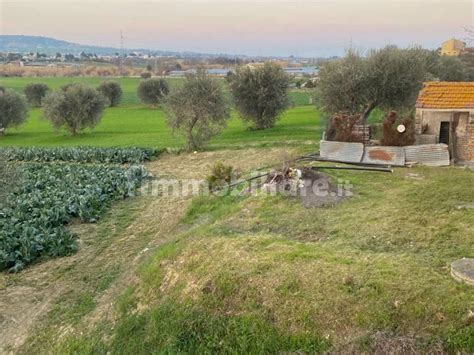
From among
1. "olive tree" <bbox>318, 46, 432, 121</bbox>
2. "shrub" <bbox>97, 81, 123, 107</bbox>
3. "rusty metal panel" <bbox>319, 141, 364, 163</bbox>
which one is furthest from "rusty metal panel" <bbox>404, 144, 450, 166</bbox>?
"shrub" <bbox>97, 81, 123, 107</bbox>

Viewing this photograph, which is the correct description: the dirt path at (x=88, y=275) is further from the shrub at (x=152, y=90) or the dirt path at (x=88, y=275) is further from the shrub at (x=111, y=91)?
the shrub at (x=111, y=91)

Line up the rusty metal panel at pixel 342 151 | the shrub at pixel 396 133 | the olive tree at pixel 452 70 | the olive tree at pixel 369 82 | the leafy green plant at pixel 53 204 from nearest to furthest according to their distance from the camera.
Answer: the leafy green plant at pixel 53 204, the shrub at pixel 396 133, the rusty metal panel at pixel 342 151, the olive tree at pixel 369 82, the olive tree at pixel 452 70

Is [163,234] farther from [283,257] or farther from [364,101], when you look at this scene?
[364,101]

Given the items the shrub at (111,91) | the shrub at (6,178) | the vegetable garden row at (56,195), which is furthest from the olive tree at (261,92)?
the shrub at (111,91)

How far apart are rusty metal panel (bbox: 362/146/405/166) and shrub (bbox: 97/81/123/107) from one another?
5264 cm

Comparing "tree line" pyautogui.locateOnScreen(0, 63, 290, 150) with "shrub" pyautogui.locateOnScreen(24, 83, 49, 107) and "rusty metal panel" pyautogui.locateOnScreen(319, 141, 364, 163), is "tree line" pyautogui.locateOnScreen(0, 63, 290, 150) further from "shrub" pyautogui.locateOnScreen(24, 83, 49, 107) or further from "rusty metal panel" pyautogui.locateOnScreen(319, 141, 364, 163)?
"shrub" pyautogui.locateOnScreen(24, 83, 49, 107)

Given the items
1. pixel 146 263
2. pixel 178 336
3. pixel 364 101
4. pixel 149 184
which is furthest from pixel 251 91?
pixel 178 336

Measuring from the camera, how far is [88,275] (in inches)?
483

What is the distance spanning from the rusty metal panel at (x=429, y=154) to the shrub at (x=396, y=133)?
0.46 meters

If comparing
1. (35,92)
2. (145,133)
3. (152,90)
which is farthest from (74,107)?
(35,92)

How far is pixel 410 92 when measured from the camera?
87.2 ft

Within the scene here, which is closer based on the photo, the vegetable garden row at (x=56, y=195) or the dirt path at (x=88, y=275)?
the dirt path at (x=88, y=275)

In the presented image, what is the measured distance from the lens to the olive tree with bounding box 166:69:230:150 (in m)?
27.0

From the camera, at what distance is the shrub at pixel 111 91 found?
65.8m
